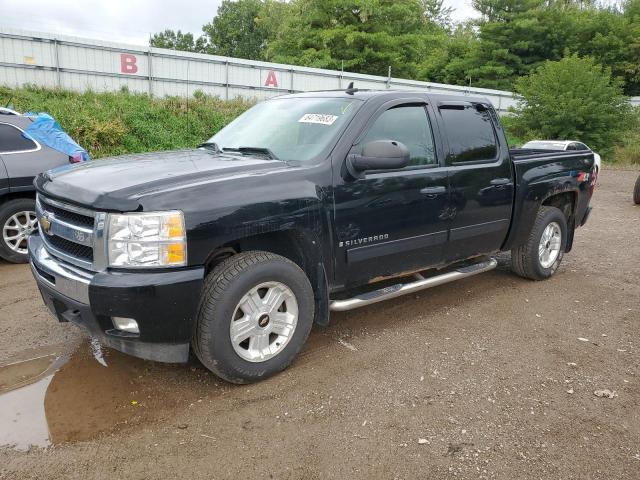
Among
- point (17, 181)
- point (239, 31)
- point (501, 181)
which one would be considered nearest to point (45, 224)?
point (17, 181)

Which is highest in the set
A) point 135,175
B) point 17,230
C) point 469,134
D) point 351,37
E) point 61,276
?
point 351,37

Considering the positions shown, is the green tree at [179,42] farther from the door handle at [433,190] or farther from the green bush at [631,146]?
the door handle at [433,190]

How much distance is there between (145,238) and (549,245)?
15.0 ft

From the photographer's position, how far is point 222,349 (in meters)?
3.13

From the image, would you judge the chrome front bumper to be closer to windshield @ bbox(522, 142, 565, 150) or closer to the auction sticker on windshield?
the auction sticker on windshield

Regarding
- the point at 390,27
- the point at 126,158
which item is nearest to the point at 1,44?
the point at 126,158

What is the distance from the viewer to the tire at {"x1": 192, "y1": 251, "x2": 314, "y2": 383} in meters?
3.09

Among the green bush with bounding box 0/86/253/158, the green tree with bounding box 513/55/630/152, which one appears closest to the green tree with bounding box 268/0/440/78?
the green tree with bounding box 513/55/630/152

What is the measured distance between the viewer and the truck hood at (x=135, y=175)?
9.62 feet

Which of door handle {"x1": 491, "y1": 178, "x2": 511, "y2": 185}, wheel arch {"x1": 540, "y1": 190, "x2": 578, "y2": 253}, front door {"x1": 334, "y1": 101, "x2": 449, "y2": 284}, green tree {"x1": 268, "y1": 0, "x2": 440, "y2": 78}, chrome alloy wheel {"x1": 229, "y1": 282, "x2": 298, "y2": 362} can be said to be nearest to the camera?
chrome alloy wheel {"x1": 229, "y1": 282, "x2": 298, "y2": 362}

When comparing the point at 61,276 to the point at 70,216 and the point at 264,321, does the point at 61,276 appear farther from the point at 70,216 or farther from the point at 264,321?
the point at 264,321

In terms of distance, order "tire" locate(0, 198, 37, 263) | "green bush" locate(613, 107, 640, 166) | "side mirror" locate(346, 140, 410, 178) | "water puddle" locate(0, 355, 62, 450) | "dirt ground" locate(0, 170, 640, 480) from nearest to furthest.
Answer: "dirt ground" locate(0, 170, 640, 480) < "water puddle" locate(0, 355, 62, 450) < "side mirror" locate(346, 140, 410, 178) < "tire" locate(0, 198, 37, 263) < "green bush" locate(613, 107, 640, 166)

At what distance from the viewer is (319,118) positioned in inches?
158

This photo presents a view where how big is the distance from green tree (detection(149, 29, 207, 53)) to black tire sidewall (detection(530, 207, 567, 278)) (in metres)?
67.3
